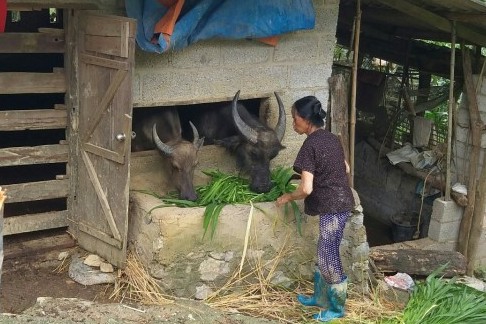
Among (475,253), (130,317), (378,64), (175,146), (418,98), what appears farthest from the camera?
(378,64)

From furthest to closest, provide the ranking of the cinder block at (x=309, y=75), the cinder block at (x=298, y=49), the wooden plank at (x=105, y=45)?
the cinder block at (x=309, y=75) < the cinder block at (x=298, y=49) < the wooden plank at (x=105, y=45)

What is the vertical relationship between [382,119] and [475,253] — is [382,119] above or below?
above

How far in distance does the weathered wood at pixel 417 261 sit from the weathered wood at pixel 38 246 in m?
3.28

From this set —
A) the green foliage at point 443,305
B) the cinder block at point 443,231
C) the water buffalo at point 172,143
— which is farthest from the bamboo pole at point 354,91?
the water buffalo at point 172,143

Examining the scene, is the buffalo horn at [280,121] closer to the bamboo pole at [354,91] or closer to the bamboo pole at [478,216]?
the bamboo pole at [354,91]

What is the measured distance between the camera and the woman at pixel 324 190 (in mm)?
5641

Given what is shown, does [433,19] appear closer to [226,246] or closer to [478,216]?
[478,216]

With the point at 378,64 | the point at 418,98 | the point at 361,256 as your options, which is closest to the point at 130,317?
the point at 361,256

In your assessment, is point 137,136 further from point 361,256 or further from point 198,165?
point 361,256

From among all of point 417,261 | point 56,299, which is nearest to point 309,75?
point 417,261

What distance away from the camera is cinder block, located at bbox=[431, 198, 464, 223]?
8680 millimetres

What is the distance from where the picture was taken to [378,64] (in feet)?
40.3

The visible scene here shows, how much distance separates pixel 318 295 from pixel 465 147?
3.65m

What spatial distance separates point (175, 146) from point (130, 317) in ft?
5.80
